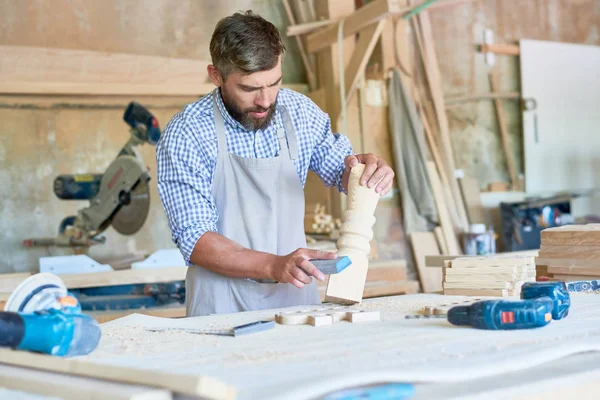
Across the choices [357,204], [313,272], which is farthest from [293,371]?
[357,204]

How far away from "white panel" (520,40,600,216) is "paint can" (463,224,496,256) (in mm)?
1482

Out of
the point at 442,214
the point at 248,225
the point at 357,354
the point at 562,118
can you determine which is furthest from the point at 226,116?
the point at 562,118

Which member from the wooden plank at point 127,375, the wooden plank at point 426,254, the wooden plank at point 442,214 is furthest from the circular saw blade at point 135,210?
the wooden plank at point 127,375

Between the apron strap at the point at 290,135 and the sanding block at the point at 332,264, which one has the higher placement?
the apron strap at the point at 290,135

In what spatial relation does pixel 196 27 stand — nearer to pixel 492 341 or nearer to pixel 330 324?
pixel 330 324

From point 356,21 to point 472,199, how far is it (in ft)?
6.32

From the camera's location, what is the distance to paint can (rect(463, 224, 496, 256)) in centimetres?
601

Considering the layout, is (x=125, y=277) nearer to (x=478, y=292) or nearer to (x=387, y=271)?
(x=387, y=271)

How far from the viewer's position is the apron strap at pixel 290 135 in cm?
302

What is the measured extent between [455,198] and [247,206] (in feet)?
12.6

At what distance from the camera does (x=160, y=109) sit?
6328 millimetres

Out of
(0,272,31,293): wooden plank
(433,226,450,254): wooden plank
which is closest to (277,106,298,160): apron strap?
(0,272,31,293): wooden plank

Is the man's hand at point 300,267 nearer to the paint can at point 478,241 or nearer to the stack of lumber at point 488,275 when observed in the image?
the stack of lumber at point 488,275

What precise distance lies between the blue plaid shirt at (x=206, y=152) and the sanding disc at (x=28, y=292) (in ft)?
3.12
